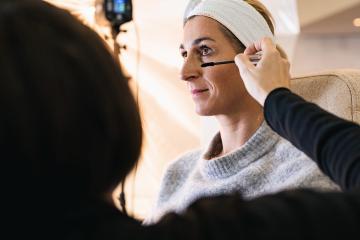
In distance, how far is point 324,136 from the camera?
552mm

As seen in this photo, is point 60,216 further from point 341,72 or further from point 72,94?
point 341,72

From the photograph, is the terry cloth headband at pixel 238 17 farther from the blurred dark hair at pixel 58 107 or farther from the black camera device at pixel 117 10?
the blurred dark hair at pixel 58 107

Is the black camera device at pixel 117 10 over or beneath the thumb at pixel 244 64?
over

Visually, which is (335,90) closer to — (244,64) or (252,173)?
(252,173)

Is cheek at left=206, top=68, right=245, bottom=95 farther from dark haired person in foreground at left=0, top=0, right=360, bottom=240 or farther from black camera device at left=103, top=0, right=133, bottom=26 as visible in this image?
dark haired person in foreground at left=0, top=0, right=360, bottom=240

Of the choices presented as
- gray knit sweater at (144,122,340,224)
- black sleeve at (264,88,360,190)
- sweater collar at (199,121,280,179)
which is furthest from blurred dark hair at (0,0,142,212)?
sweater collar at (199,121,280,179)

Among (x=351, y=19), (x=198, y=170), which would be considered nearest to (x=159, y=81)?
(x=351, y=19)

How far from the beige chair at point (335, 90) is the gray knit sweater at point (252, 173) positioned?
15 cm

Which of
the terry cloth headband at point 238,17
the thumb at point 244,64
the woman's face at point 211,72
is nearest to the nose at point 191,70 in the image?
the woman's face at point 211,72

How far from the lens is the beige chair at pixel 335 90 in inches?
44.9

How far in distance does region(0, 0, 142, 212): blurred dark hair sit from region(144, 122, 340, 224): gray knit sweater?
1.81 feet

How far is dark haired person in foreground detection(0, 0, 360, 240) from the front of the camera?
423 mm

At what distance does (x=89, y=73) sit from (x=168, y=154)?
2.02 metres

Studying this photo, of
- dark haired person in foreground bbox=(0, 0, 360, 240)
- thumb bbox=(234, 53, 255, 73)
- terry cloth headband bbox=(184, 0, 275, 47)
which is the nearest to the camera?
dark haired person in foreground bbox=(0, 0, 360, 240)
